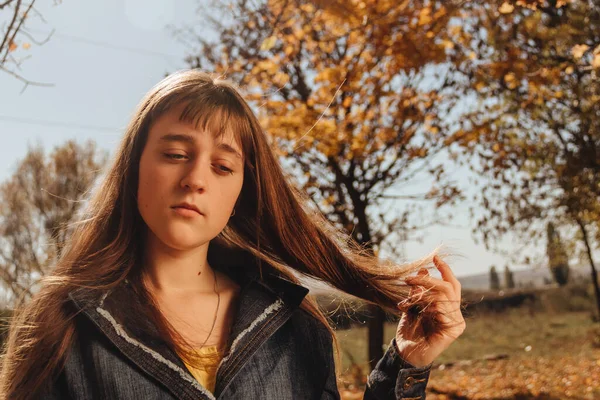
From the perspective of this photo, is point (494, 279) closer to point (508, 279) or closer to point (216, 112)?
point (508, 279)

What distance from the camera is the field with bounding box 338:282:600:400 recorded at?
28.7ft

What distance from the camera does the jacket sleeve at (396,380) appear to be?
209cm

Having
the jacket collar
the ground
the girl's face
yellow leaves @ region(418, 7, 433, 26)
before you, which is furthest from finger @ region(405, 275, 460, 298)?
yellow leaves @ region(418, 7, 433, 26)

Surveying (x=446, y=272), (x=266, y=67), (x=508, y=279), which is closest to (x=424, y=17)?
(x=266, y=67)

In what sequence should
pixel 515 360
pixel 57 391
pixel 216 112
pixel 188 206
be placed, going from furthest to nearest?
pixel 515 360, pixel 216 112, pixel 188 206, pixel 57 391

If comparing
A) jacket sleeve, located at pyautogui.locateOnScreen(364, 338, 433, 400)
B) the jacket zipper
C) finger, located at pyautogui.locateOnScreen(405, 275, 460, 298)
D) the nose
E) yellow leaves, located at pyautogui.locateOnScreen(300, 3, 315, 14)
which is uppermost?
yellow leaves, located at pyautogui.locateOnScreen(300, 3, 315, 14)

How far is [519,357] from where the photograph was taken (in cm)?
1252

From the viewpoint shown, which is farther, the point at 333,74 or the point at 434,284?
the point at 333,74

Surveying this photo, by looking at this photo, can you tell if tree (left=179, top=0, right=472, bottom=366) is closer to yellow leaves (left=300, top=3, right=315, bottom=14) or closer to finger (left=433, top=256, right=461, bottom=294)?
yellow leaves (left=300, top=3, right=315, bottom=14)

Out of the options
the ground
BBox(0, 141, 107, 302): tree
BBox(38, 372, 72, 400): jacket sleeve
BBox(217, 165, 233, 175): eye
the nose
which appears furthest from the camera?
BBox(0, 141, 107, 302): tree

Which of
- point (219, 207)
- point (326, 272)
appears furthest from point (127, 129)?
point (326, 272)

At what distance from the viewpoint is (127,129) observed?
2.21m

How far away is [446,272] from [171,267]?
36.5 inches

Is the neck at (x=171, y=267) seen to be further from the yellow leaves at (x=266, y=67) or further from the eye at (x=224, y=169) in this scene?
the yellow leaves at (x=266, y=67)
